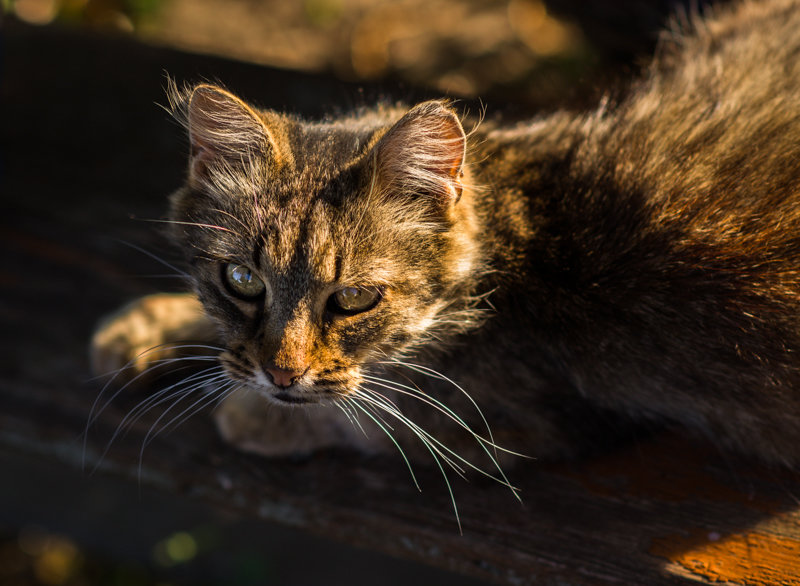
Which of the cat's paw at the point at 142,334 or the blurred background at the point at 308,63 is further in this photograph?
the blurred background at the point at 308,63

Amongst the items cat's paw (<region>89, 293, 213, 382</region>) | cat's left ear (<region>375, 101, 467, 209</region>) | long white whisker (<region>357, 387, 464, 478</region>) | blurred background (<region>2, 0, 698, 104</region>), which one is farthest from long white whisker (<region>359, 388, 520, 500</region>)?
blurred background (<region>2, 0, 698, 104</region>)

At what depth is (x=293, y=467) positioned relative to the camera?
5.51 ft

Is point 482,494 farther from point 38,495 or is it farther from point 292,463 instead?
point 38,495

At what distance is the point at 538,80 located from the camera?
341cm

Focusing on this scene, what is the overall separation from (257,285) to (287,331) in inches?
5.2

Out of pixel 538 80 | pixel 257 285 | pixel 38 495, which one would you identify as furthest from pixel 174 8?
pixel 257 285

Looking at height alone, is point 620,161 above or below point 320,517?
above

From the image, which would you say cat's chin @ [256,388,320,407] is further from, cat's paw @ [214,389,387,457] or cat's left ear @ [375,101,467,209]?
cat's left ear @ [375,101,467,209]

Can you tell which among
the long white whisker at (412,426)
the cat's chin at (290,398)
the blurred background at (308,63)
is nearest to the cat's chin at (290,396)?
the cat's chin at (290,398)

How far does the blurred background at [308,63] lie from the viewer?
97.3 inches

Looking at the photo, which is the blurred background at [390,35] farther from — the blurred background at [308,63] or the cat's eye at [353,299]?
the cat's eye at [353,299]

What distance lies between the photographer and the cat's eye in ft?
4.56

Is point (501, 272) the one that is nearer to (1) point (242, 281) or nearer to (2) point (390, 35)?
(1) point (242, 281)

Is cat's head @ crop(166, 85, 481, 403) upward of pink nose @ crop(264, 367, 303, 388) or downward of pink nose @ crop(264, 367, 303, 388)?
upward
